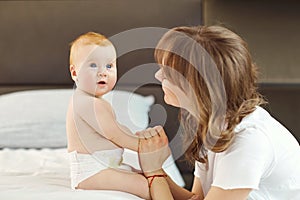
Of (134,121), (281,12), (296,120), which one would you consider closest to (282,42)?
(281,12)

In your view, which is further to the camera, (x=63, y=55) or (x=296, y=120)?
(x=63, y=55)

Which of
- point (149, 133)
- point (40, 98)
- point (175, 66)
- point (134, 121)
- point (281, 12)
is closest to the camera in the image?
point (175, 66)

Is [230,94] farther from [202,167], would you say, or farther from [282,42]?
[282,42]

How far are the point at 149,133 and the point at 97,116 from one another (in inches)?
5.4

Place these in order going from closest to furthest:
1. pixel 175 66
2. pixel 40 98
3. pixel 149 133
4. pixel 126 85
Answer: pixel 175 66 < pixel 149 133 < pixel 126 85 < pixel 40 98

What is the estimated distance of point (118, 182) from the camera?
139 centimetres

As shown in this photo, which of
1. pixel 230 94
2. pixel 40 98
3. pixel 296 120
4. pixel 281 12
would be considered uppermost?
pixel 230 94

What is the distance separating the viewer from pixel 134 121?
175 centimetres

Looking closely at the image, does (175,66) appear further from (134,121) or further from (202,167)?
(134,121)

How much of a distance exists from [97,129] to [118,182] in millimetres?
137

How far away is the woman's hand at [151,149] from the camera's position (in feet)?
4.60

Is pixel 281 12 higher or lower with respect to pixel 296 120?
higher

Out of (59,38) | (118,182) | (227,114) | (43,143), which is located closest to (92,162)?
(118,182)

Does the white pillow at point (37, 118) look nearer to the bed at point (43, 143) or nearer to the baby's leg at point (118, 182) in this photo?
the bed at point (43, 143)
